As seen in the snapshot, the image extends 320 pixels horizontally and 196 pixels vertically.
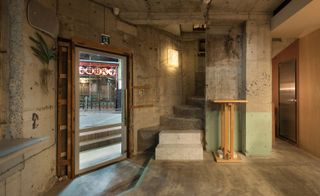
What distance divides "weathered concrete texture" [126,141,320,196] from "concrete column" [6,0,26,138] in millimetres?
1624

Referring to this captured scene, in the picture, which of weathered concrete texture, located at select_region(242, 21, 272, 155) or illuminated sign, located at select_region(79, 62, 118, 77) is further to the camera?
illuminated sign, located at select_region(79, 62, 118, 77)

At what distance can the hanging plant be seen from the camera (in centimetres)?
257

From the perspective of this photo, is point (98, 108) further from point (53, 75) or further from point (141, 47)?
point (53, 75)

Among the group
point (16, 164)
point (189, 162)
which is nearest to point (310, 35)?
point (189, 162)

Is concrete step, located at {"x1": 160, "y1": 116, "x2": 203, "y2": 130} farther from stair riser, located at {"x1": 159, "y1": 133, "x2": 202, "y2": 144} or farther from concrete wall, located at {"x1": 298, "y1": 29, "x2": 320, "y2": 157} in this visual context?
concrete wall, located at {"x1": 298, "y1": 29, "x2": 320, "y2": 157}

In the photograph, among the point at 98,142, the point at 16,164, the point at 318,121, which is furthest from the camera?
the point at 98,142

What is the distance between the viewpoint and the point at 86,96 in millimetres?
8820

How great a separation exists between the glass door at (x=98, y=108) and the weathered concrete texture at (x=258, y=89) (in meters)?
2.53

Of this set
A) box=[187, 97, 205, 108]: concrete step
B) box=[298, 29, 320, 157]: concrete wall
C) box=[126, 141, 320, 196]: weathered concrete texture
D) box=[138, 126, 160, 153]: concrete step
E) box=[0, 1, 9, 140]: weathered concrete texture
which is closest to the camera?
box=[0, 1, 9, 140]: weathered concrete texture

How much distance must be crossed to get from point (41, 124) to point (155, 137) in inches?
89.1

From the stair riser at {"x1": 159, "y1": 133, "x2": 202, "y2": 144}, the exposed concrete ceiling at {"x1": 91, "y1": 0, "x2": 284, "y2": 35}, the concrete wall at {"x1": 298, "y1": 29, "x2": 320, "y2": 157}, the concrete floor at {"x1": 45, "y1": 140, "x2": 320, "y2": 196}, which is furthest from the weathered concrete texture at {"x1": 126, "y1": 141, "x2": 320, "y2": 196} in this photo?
the exposed concrete ceiling at {"x1": 91, "y1": 0, "x2": 284, "y2": 35}

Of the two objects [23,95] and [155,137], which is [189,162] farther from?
[23,95]

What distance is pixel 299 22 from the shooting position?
10.8ft

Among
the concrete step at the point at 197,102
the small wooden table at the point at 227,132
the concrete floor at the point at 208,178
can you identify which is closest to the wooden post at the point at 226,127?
the small wooden table at the point at 227,132
